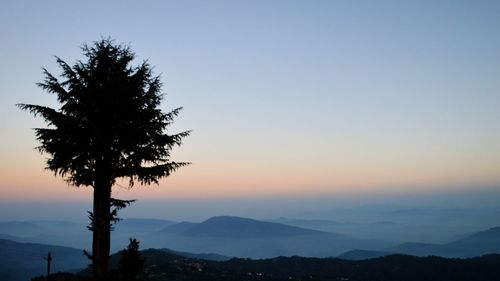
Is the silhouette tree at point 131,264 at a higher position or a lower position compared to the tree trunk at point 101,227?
lower

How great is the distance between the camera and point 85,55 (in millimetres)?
22922

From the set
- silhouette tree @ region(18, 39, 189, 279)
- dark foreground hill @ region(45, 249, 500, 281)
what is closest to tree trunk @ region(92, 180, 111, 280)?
silhouette tree @ region(18, 39, 189, 279)

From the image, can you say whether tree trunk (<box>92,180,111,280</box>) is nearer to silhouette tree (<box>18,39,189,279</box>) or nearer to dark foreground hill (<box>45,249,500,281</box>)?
silhouette tree (<box>18,39,189,279</box>)

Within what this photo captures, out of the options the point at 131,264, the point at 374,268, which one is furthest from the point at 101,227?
the point at 374,268

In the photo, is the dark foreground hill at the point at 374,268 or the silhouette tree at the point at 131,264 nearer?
the silhouette tree at the point at 131,264

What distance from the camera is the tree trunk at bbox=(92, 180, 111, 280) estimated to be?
72.4 ft

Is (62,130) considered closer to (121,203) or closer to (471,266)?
(121,203)

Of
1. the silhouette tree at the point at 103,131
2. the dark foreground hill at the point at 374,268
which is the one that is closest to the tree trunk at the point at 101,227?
the silhouette tree at the point at 103,131

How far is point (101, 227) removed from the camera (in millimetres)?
22172

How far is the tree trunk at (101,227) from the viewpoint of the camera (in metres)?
22.1

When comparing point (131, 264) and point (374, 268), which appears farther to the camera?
point (374, 268)

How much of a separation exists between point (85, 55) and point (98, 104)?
2.76 metres

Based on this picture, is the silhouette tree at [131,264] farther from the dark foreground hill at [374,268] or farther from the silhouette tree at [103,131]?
the dark foreground hill at [374,268]

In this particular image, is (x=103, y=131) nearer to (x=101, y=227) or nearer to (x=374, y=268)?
(x=101, y=227)
